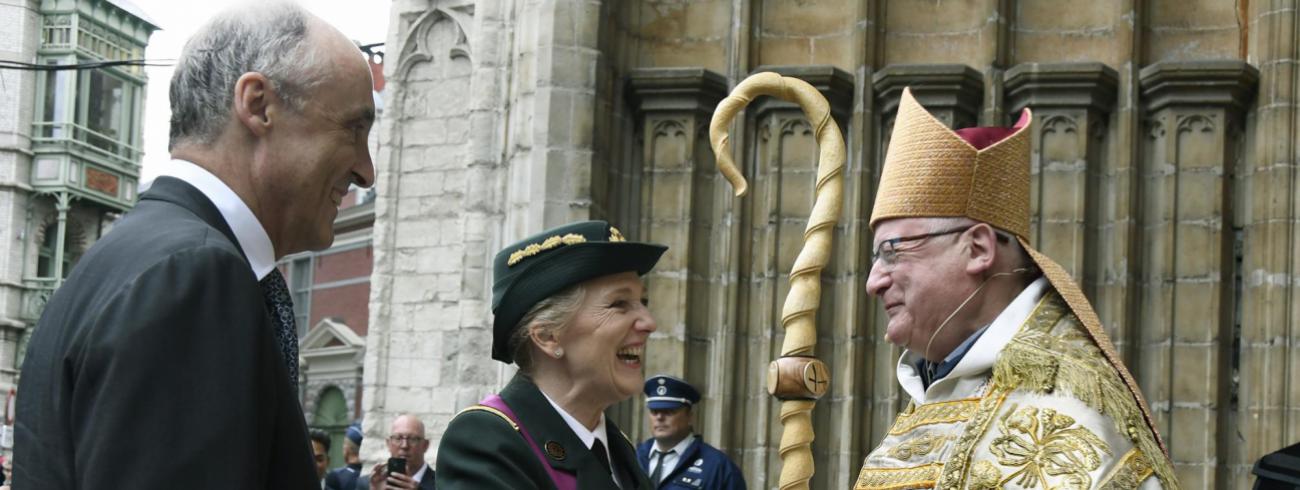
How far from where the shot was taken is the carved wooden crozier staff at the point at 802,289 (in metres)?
4.73

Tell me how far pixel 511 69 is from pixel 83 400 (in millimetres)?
7970

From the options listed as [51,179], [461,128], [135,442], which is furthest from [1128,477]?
[51,179]

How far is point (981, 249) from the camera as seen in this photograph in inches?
152

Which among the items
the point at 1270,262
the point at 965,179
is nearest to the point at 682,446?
the point at 1270,262

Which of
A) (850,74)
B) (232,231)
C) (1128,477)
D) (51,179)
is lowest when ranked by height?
(1128,477)

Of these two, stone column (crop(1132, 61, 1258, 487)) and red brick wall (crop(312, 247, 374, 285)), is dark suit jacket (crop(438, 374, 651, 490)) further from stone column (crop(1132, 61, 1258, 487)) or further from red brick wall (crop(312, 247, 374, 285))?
red brick wall (crop(312, 247, 374, 285))

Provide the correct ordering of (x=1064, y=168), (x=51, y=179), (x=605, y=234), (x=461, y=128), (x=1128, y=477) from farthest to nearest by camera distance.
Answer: (x=51, y=179) < (x=461, y=128) < (x=1064, y=168) < (x=605, y=234) < (x=1128, y=477)

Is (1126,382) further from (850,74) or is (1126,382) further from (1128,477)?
(850,74)

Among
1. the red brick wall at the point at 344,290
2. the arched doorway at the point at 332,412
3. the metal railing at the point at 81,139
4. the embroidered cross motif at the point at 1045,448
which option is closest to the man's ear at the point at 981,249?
the embroidered cross motif at the point at 1045,448

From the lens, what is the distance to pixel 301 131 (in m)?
2.38

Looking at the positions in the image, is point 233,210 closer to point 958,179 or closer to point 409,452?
point 958,179

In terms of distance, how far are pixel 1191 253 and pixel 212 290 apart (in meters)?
7.63

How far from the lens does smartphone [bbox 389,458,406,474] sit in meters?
8.59

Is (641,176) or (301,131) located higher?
(641,176)
